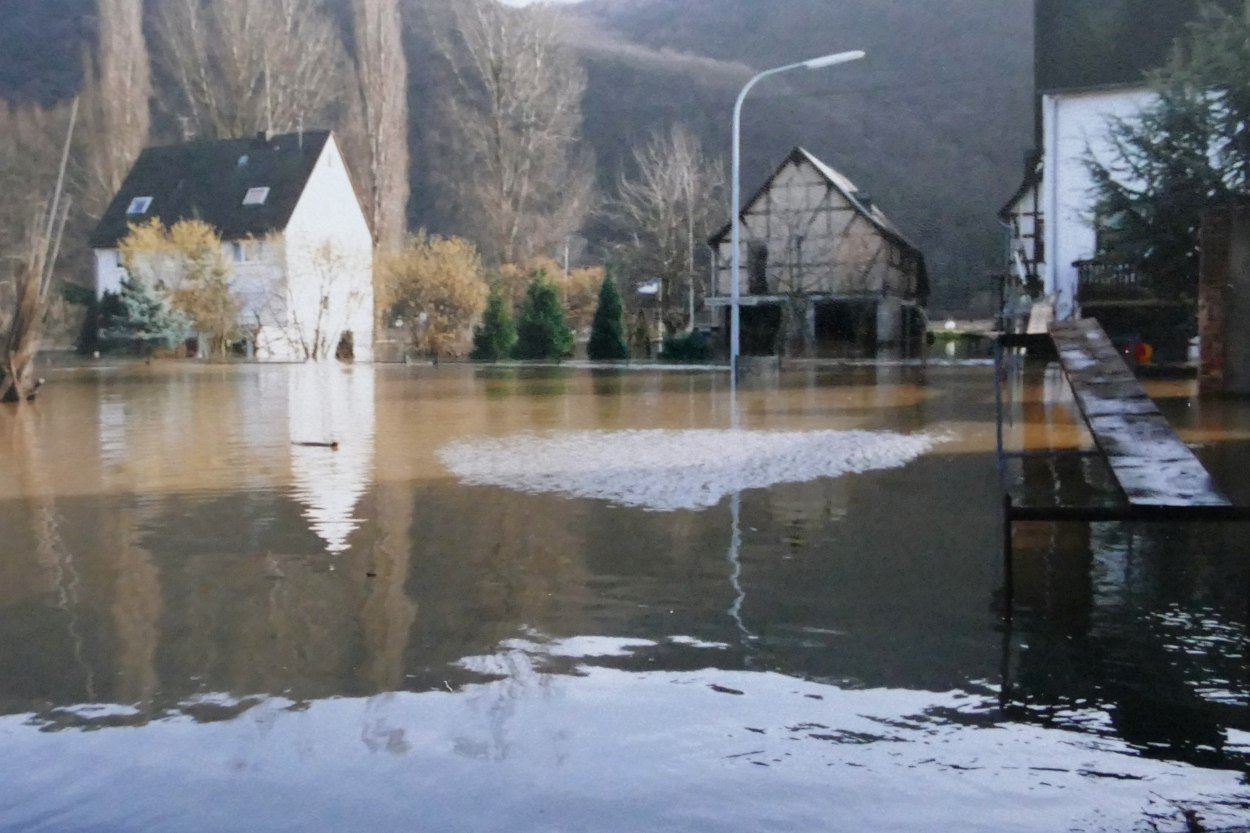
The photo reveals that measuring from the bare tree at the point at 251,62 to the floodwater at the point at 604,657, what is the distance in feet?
178

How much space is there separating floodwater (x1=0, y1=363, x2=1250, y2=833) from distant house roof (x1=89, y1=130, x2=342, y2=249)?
154 feet

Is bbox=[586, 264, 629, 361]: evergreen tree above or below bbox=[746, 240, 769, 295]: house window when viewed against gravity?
below

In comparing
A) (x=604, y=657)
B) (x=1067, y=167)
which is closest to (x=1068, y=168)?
(x=1067, y=167)

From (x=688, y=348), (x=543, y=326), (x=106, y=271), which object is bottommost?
(x=688, y=348)

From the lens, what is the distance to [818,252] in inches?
1916

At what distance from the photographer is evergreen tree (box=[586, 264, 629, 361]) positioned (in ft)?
152

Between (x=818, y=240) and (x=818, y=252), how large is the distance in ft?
1.50

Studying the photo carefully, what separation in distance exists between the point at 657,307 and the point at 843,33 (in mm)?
58178

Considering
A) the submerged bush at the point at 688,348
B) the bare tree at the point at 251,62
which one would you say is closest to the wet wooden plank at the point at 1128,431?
the submerged bush at the point at 688,348

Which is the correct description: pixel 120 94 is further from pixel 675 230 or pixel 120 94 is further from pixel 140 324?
pixel 675 230

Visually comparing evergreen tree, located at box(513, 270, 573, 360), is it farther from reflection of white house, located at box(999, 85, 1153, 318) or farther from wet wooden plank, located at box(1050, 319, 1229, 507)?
wet wooden plank, located at box(1050, 319, 1229, 507)

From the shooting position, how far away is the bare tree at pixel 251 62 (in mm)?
60562

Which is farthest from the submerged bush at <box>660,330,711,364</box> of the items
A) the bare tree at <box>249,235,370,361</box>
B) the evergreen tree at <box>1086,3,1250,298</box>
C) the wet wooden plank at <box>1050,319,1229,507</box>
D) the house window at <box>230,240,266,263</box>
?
the wet wooden plank at <box>1050,319,1229,507</box>

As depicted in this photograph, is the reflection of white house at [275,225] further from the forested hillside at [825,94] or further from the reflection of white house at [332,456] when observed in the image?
the reflection of white house at [332,456]
